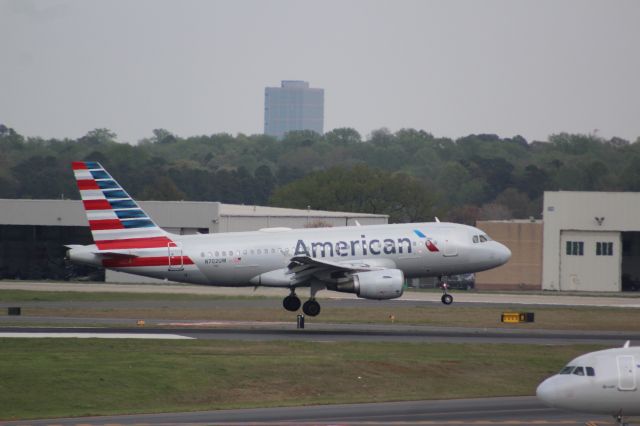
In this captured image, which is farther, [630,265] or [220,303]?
[630,265]

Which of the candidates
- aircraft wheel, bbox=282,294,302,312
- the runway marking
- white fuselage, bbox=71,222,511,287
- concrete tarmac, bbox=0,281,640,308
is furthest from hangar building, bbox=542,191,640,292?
the runway marking

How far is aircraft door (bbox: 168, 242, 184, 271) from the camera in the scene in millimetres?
49094

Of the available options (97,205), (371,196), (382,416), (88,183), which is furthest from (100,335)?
(371,196)

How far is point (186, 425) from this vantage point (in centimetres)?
2786

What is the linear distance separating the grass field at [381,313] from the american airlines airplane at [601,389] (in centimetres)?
2704

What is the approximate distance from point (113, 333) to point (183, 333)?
2756 mm

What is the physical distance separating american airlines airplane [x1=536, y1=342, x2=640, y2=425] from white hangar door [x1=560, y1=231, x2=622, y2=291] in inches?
2484

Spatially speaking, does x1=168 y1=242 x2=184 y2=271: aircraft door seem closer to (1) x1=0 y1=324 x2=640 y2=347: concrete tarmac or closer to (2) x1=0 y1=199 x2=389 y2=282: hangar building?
(1) x1=0 y1=324 x2=640 y2=347: concrete tarmac

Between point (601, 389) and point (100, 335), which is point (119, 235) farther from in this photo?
point (601, 389)

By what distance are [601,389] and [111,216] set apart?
1136 inches

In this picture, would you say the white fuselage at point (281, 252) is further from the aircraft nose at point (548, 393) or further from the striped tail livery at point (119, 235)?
the aircraft nose at point (548, 393)

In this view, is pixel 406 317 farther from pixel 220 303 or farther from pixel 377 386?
pixel 377 386

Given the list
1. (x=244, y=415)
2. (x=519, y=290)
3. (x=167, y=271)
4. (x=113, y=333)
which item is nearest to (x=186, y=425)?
(x=244, y=415)

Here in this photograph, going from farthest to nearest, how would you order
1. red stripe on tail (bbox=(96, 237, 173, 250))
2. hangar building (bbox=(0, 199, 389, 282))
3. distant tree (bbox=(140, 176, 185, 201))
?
1. distant tree (bbox=(140, 176, 185, 201))
2. hangar building (bbox=(0, 199, 389, 282))
3. red stripe on tail (bbox=(96, 237, 173, 250))
